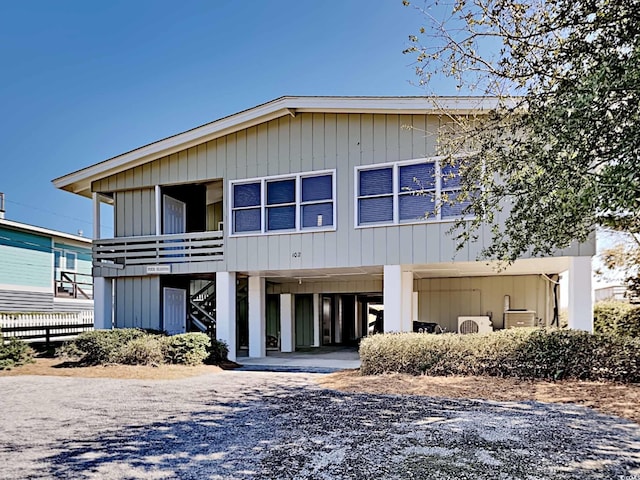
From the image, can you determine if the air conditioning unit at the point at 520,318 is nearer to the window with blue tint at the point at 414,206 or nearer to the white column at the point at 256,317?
the window with blue tint at the point at 414,206

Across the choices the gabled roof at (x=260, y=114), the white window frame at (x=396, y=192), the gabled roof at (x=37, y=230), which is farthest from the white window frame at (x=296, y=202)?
the gabled roof at (x=37, y=230)

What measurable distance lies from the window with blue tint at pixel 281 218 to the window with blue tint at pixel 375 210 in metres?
1.75

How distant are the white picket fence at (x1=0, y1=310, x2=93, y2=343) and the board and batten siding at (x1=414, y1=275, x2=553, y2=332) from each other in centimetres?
1196

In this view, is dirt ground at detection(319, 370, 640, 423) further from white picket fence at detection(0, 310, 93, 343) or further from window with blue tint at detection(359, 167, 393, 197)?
white picket fence at detection(0, 310, 93, 343)

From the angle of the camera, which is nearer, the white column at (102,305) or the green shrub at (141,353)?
the green shrub at (141,353)

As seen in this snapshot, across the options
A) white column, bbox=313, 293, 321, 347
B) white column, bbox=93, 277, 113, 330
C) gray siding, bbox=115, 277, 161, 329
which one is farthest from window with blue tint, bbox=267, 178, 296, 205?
white column, bbox=313, 293, 321, 347

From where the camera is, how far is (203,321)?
1620 centimetres

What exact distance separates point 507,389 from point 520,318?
21.3 ft

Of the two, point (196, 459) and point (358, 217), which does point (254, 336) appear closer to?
point (358, 217)

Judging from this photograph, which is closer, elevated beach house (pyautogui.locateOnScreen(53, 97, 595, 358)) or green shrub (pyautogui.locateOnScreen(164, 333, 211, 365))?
elevated beach house (pyautogui.locateOnScreen(53, 97, 595, 358))

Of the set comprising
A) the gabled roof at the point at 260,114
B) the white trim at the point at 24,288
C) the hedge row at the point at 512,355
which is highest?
the gabled roof at the point at 260,114

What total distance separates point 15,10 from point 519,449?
99.2 feet

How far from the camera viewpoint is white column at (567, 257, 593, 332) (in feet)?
33.4

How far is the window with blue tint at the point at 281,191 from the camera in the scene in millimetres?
12492
